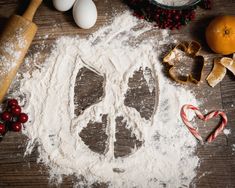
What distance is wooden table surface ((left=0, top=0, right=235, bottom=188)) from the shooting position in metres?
1.39

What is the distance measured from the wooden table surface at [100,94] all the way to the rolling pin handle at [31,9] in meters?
0.07

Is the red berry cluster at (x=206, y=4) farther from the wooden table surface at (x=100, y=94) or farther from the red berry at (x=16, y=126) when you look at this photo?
the red berry at (x=16, y=126)

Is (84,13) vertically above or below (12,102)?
above

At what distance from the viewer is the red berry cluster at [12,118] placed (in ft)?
4.53

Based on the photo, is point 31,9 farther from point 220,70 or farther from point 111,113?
point 220,70

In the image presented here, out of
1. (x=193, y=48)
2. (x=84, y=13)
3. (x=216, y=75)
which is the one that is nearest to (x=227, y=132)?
(x=216, y=75)

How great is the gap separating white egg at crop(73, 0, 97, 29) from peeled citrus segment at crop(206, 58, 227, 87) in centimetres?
48

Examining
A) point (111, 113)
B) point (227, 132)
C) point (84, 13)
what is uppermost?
point (84, 13)

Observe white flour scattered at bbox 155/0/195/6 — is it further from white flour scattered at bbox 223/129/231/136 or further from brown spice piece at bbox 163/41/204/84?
white flour scattered at bbox 223/129/231/136

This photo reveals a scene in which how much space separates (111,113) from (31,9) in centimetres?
48

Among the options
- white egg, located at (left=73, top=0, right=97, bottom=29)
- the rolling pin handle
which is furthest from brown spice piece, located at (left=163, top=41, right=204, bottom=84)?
the rolling pin handle

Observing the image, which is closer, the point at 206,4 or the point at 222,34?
the point at 222,34

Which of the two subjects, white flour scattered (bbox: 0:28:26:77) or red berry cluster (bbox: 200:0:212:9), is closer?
white flour scattered (bbox: 0:28:26:77)

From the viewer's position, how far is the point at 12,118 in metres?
1.41
